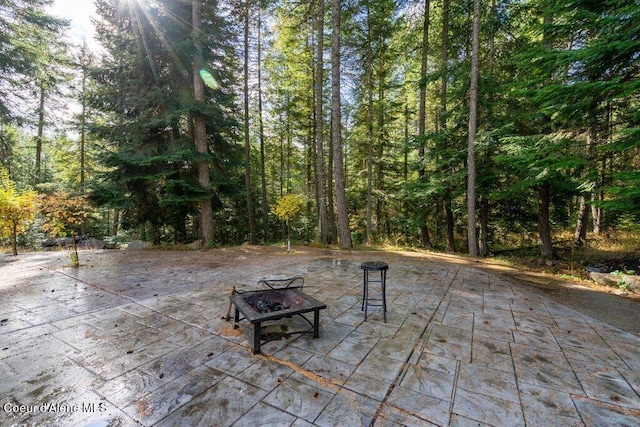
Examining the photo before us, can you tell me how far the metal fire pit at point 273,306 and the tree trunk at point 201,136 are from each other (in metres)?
7.72

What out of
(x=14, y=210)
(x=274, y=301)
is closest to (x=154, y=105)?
(x=14, y=210)

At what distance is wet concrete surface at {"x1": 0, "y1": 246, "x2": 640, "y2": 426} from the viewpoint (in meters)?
1.95

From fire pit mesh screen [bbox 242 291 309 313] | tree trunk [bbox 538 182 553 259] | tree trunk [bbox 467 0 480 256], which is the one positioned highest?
tree trunk [bbox 467 0 480 256]

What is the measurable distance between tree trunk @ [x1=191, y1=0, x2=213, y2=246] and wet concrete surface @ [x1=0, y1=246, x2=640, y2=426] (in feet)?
18.7

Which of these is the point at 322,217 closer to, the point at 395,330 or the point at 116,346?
the point at 395,330

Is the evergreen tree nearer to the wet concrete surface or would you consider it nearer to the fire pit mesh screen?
the wet concrete surface

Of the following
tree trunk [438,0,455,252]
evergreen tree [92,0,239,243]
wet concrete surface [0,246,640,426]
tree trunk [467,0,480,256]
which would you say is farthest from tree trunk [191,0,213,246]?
tree trunk [467,0,480,256]

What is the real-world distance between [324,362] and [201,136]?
10.0 meters

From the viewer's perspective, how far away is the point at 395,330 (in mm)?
3277

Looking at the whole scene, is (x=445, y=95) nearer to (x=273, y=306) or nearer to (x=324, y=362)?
(x=273, y=306)

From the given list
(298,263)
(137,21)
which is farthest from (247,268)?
(137,21)

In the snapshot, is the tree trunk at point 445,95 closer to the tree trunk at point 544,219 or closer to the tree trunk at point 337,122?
the tree trunk at point 544,219

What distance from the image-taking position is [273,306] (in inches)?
130

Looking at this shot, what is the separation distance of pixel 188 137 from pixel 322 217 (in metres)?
6.63
